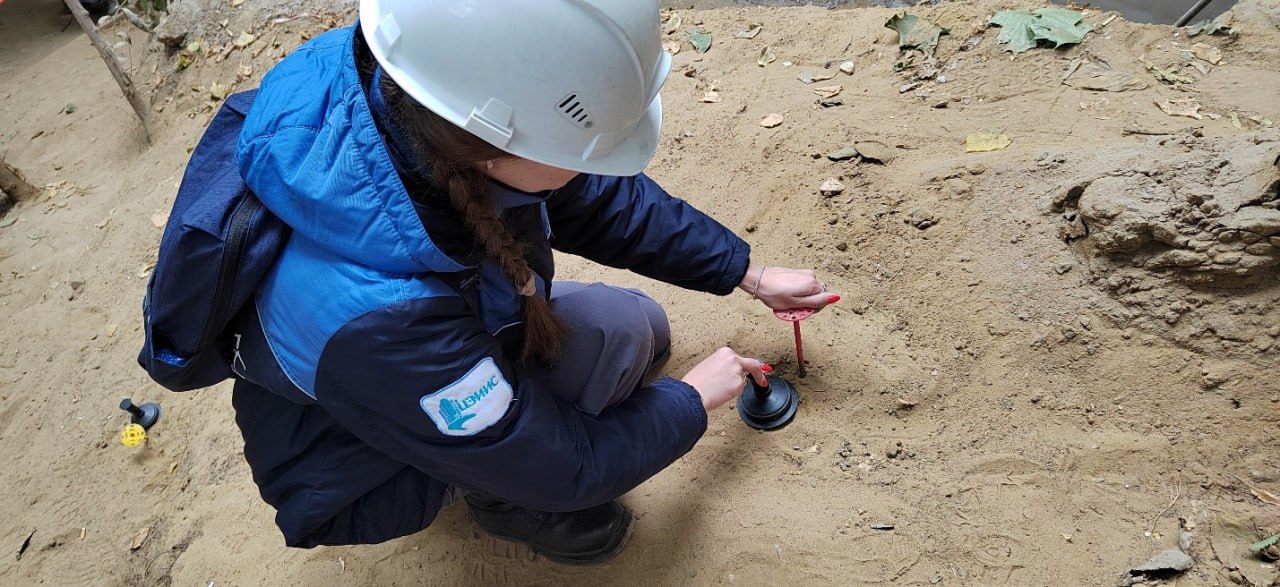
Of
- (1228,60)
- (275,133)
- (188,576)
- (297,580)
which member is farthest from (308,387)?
(1228,60)

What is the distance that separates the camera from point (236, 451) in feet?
8.16

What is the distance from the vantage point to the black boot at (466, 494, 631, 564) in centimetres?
188

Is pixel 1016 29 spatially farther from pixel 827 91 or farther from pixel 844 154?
pixel 844 154

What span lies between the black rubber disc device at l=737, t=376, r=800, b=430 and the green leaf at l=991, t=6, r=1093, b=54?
4.94 feet

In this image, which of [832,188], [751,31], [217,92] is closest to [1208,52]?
[832,188]

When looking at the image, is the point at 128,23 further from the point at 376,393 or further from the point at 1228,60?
the point at 1228,60

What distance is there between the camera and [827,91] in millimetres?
2803

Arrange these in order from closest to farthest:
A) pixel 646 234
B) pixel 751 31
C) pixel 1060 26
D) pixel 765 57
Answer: pixel 646 234 → pixel 1060 26 → pixel 765 57 → pixel 751 31

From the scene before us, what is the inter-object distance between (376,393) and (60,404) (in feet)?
8.11

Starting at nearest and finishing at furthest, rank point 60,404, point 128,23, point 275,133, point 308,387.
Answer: point 275,133 < point 308,387 < point 60,404 < point 128,23

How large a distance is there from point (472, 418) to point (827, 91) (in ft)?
6.60

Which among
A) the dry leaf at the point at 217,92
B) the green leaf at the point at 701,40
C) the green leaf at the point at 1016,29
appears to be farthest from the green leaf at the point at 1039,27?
the dry leaf at the point at 217,92

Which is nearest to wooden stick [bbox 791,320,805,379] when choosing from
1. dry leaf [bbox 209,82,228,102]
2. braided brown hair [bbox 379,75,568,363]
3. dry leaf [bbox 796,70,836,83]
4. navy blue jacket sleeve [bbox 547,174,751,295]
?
navy blue jacket sleeve [bbox 547,174,751,295]

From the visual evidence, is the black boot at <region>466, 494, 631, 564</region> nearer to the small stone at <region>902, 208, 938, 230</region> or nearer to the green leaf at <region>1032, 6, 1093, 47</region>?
the small stone at <region>902, 208, 938, 230</region>
